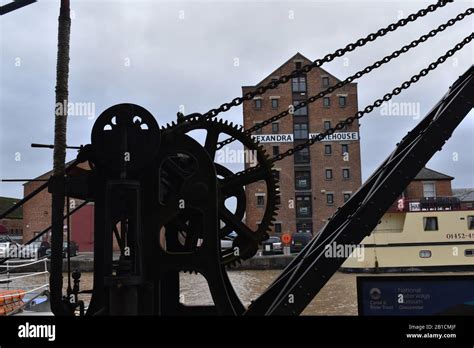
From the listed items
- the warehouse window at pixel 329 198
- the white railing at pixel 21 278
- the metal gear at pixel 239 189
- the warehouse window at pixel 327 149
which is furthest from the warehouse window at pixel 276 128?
the metal gear at pixel 239 189

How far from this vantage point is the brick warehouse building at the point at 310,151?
122 ft

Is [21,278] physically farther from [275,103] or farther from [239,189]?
[275,103]

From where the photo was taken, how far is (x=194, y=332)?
91.7 inches

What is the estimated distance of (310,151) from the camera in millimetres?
38594

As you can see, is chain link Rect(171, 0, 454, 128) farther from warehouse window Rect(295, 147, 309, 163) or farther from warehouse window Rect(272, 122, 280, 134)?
warehouse window Rect(295, 147, 309, 163)

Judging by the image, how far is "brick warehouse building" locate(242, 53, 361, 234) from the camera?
122 ft

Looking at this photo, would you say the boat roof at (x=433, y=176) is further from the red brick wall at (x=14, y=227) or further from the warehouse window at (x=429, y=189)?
the red brick wall at (x=14, y=227)

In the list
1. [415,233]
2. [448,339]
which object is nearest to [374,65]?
[448,339]

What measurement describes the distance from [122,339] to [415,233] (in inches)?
822

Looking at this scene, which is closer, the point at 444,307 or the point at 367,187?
the point at 444,307

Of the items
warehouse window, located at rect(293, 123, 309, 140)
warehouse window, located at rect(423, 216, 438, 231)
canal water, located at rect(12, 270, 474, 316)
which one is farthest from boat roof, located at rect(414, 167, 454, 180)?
canal water, located at rect(12, 270, 474, 316)

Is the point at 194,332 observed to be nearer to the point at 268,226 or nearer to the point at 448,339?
the point at 448,339

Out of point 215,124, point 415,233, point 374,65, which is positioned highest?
point 374,65

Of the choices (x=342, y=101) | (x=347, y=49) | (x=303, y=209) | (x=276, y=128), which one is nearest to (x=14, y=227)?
(x=276, y=128)
